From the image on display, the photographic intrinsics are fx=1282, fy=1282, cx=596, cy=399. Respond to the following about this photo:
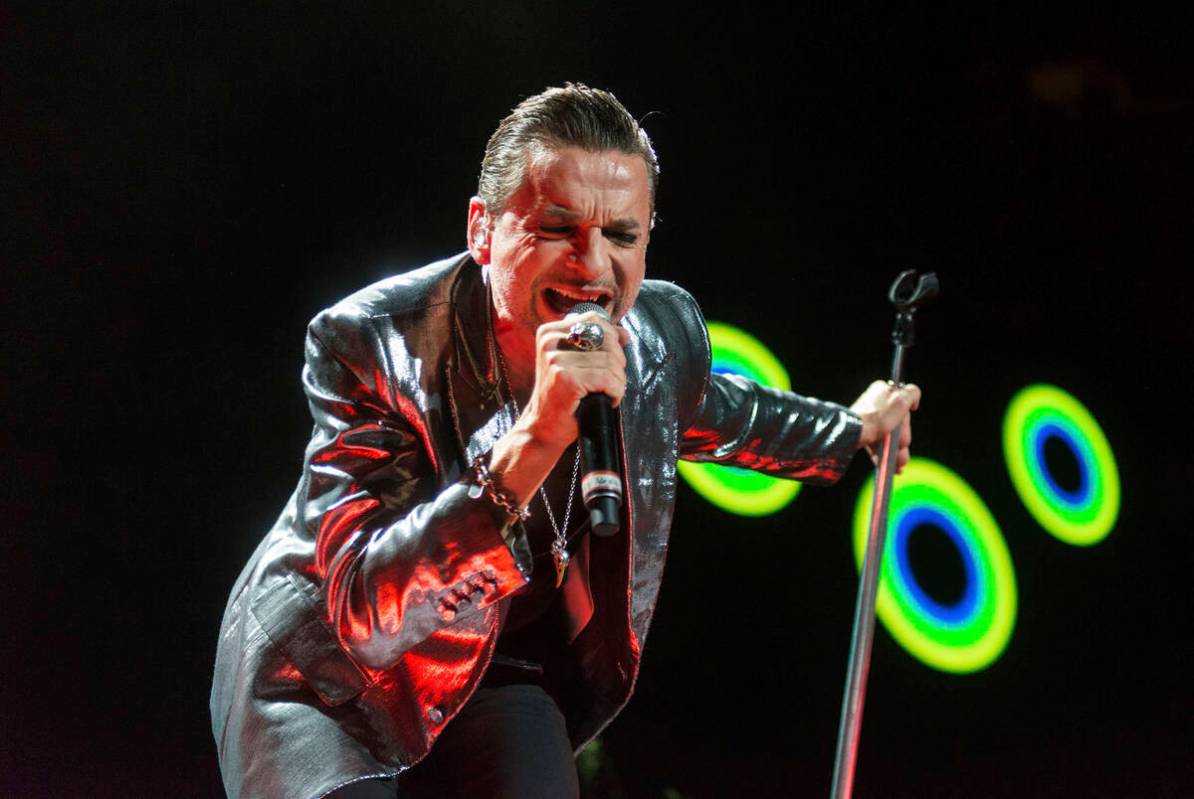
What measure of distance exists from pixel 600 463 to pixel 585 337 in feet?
0.46

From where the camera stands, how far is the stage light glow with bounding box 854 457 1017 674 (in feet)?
9.28

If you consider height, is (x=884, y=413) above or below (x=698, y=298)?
below

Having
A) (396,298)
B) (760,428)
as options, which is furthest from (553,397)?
(760,428)

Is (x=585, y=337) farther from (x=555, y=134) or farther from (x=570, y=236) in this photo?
(x=555, y=134)

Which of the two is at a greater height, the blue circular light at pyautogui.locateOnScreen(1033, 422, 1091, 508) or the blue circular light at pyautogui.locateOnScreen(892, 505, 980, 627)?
the blue circular light at pyautogui.locateOnScreen(1033, 422, 1091, 508)

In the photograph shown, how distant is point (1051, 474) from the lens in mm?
2922

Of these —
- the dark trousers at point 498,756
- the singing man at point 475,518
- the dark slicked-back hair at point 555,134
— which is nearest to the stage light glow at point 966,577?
the singing man at point 475,518

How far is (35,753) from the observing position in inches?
85.6

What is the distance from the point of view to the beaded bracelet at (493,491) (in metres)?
1.37

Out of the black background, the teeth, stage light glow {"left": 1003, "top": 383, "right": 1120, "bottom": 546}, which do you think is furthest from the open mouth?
stage light glow {"left": 1003, "top": 383, "right": 1120, "bottom": 546}

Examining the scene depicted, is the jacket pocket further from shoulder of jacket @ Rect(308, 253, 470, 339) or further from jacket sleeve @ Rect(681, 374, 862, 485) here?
jacket sleeve @ Rect(681, 374, 862, 485)

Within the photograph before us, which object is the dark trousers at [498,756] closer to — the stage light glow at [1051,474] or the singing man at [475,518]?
the singing man at [475,518]

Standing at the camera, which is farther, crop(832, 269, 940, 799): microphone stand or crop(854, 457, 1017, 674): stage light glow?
crop(854, 457, 1017, 674): stage light glow

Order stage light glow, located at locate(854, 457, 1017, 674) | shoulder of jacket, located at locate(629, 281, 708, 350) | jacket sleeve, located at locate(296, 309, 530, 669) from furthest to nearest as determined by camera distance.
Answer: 1. stage light glow, located at locate(854, 457, 1017, 674)
2. shoulder of jacket, located at locate(629, 281, 708, 350)
3. jacket sleeve, located at locate(296, 309, 530, 669)
